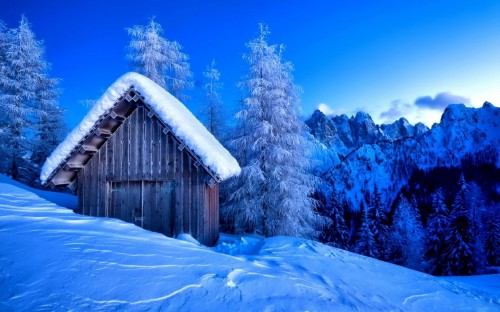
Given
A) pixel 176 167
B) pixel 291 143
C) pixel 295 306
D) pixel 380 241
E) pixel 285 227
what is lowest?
pixel 380 241

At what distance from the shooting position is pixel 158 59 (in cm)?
1744

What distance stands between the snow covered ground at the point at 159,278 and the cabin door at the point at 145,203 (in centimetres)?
244

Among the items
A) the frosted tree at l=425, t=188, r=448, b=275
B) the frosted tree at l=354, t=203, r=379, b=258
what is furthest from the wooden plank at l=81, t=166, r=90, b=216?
the frosted tree at l=354, t=203, r=379, b=258

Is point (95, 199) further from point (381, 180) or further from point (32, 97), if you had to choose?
point (381, 180)

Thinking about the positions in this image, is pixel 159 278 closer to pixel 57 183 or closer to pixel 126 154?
pixel 126 154

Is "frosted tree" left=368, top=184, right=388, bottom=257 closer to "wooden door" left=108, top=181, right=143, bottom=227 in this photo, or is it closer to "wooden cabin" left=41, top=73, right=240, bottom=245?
"wooden cabin" left=41, top=73, right=240, bottom=245

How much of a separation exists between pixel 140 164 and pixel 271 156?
22.1ft

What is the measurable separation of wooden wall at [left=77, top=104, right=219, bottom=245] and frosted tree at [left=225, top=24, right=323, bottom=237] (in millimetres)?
4972

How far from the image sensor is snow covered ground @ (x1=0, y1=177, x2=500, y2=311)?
275cm

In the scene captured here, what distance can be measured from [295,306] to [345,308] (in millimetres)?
747

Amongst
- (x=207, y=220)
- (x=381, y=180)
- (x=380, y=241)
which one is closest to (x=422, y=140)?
(x=381, y=180)

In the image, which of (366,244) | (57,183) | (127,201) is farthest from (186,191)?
(366,244)

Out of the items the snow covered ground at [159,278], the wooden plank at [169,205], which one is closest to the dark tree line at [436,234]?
the wooden plank at [169,205]

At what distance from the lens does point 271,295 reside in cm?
329
